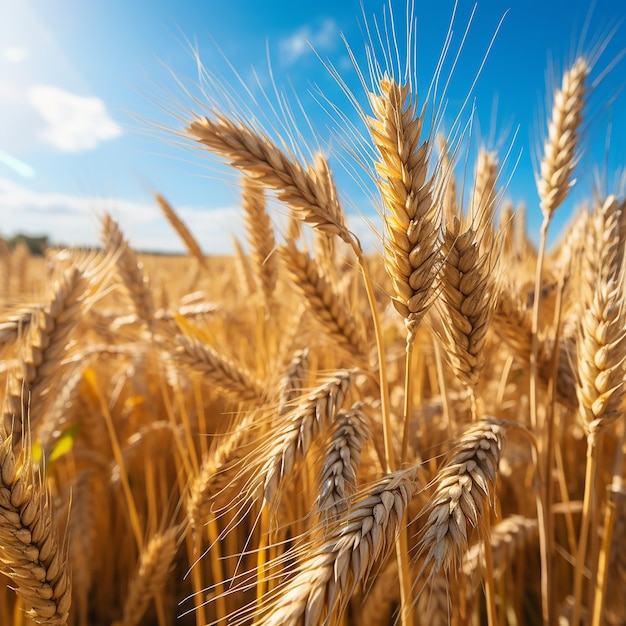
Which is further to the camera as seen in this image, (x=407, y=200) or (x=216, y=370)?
(x=216, y=370)

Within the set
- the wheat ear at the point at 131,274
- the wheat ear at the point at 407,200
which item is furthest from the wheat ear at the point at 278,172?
the wheat ear at the point at 131,274

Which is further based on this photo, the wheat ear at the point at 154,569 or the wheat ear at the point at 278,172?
the wheat ear at the point at 154,569

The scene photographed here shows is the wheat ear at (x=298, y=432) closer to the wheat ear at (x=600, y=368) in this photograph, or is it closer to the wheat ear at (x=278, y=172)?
the wheat ear at (x=278, y=172)

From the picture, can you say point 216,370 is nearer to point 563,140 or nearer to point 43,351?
point 43,351

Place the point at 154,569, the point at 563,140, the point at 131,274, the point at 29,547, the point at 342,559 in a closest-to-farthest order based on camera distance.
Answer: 1. the point at 342,559
2. the point at 29,547
3. the point at 154,569
4. the point at 563,140
5. the point at 131,274

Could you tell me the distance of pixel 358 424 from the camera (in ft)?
3.17

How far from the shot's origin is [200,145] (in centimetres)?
102

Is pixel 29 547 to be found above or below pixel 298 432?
below

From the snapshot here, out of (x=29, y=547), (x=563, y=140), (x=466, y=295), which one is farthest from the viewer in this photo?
(x=563, y=140)

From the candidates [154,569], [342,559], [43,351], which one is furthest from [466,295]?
[154,569]

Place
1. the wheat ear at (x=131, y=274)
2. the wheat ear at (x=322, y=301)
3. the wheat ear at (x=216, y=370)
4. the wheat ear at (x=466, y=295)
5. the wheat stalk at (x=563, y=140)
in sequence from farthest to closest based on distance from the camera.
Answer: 1. the wheat ear at (x=131, y=274)
2. the wheat stalk at (x=563, y=140)
3. the wheat ear at (x=216, y=370)
4. the wheat ear at (x=322, y=301)
5. the wheat ear at (x=466, y=295)

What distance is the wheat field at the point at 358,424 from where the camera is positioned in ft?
2.70

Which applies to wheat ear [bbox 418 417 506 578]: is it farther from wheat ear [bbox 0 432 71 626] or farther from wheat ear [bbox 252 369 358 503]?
wheat ear [bbox 0 432 71 626]

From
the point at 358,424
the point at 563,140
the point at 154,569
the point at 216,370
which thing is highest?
the point at 563,140
